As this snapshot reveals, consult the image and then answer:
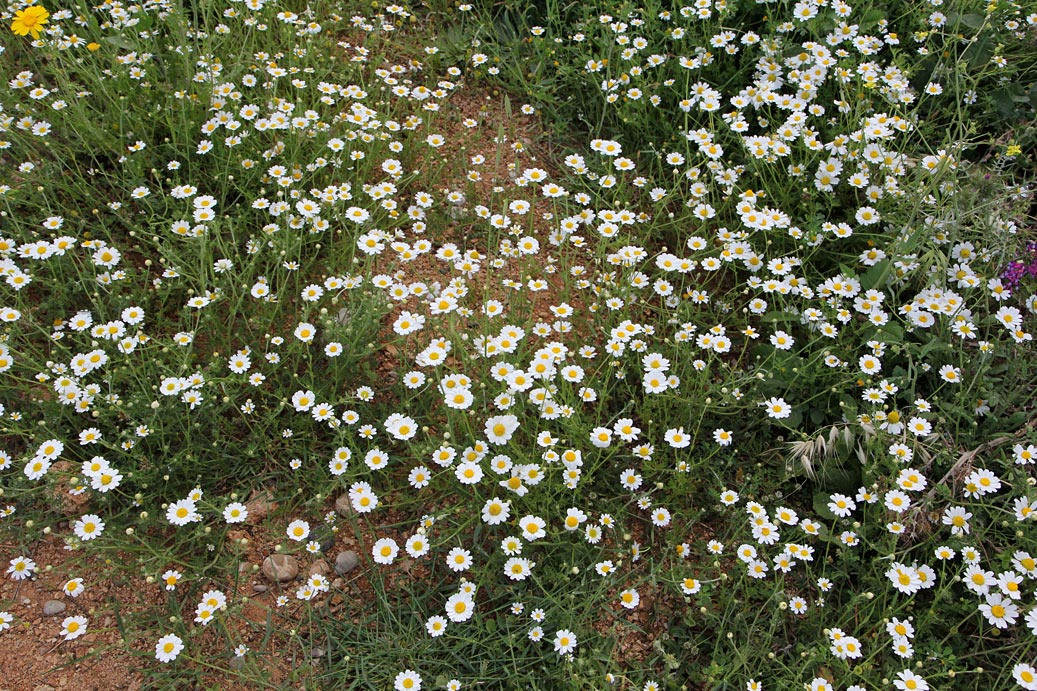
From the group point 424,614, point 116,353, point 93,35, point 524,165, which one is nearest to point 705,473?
point 424,614

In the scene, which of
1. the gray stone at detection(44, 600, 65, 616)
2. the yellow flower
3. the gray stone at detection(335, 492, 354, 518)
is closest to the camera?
the gray stone at detection(44, 600, 65, 616)

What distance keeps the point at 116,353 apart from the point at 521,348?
1.42 metres

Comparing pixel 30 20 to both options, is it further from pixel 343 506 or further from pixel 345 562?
pixel 345 562

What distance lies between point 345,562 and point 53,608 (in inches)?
35.4

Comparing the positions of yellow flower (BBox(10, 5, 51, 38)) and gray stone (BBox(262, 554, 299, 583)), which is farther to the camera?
yellow flower (BBox(10, 5, 51, 38))

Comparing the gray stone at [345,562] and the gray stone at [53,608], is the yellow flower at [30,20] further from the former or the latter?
the gray stone at [345,562]

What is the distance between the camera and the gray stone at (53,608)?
260 centimetres

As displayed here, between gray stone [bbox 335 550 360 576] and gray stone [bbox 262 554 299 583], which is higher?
gray stone [bbox 335 550 360 576]

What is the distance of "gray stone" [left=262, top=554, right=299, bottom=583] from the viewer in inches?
106

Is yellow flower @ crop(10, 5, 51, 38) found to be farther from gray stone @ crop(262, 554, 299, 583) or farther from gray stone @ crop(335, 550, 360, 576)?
gray stone @ crop(335, 550, 360, 576)

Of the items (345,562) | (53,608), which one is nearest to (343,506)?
(345,562)

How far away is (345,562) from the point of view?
2.69 meters

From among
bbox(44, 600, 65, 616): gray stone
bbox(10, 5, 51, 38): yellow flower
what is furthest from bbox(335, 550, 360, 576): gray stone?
Result: bbox(10, 5, 51, 38): yellow flower

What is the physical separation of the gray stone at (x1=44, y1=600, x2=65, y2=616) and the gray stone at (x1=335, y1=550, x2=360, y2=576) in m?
0.85
